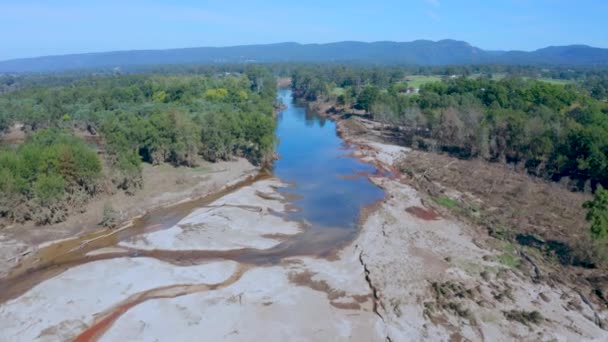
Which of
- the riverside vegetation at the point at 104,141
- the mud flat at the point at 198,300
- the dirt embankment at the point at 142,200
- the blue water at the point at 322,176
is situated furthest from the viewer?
the blue water at the point at 322,176

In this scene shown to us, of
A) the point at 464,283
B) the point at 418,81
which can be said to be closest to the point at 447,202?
the point at 464,283

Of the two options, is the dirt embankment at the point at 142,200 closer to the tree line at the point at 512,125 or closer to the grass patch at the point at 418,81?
the tree line at the point at 512,125

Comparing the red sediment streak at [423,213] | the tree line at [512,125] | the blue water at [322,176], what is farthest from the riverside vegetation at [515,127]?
the blue water at [322,176]

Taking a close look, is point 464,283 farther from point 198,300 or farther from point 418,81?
point 418,81

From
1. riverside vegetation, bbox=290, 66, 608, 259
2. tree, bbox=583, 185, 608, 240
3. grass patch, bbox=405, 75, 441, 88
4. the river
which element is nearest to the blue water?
the river

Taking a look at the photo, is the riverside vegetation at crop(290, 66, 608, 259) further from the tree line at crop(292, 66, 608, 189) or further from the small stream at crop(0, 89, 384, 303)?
the small stream at crop(0, 89, 384, 303)

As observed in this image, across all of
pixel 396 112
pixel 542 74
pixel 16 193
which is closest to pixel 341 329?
pixel 16 193

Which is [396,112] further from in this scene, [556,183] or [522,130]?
[556,183]
